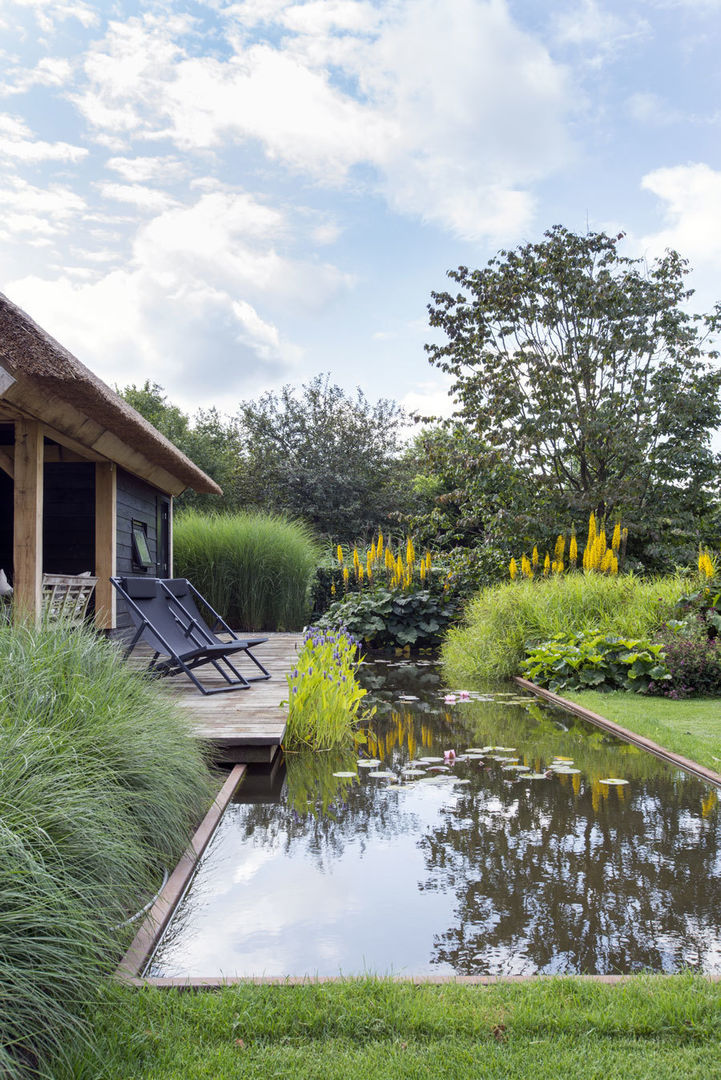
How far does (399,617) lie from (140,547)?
362 cm

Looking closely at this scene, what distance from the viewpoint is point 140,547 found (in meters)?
9.16

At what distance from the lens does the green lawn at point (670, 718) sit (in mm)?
4477

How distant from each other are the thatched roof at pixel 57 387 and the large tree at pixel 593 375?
19.7ft

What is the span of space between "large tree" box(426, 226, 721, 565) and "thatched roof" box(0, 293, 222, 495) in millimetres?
5995

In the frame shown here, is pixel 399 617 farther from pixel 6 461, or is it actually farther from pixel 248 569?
pixel 6 461

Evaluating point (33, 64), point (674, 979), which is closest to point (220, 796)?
point (674, 979)

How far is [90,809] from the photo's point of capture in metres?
2.13

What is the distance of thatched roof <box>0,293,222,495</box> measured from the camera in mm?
4910

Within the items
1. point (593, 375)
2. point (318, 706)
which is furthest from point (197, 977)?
point (593, 375)

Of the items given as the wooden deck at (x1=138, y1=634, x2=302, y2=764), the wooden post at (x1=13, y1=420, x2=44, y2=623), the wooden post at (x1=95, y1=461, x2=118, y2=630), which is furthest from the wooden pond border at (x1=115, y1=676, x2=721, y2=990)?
the wooden post at (x1=95, y1=461, x2=118, y2=630)

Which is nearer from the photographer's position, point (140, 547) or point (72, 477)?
point (72, 477)

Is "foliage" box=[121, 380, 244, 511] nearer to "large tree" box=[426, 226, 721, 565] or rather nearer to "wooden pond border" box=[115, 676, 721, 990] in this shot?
"large tree" box=[426, 226, 721, 565]

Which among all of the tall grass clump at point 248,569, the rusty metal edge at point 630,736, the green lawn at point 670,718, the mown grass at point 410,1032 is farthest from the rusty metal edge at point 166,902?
the tall grass clump at point 248,569

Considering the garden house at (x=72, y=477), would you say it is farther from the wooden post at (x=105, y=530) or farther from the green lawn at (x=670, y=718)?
the green lawn at (x=670, y=718)
